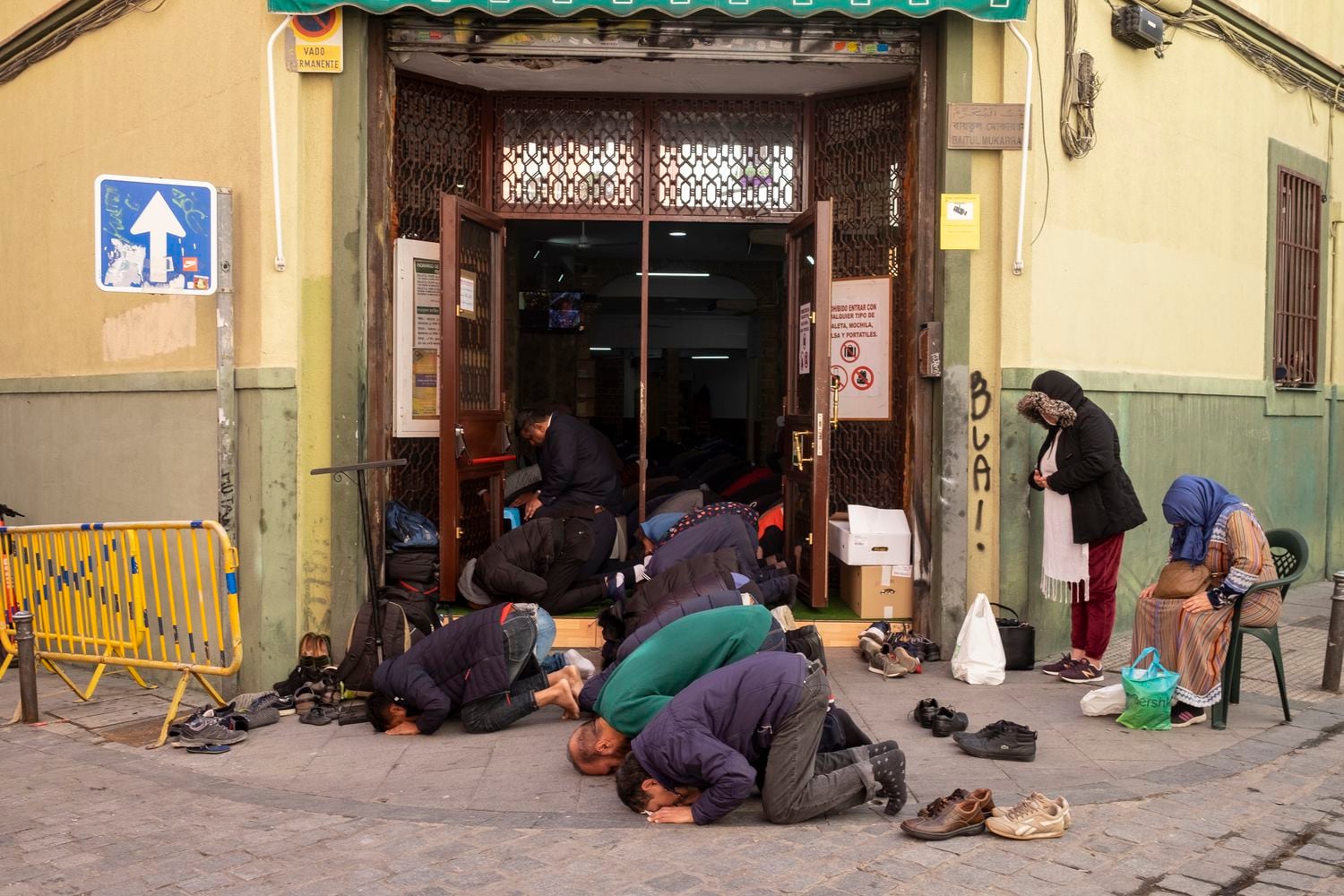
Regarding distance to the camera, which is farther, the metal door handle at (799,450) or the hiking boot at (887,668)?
the metal door handle at (799,450)

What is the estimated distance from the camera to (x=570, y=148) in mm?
8695

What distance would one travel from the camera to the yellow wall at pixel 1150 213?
7.62 meters

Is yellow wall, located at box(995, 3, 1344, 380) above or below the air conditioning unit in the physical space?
below

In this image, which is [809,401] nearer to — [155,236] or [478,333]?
[478,333]

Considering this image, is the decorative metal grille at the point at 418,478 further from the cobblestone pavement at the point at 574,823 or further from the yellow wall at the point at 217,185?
the cobblestone pavement at the point at 574,823

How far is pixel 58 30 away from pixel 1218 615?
8461 mm

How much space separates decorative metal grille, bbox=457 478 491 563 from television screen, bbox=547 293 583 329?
6.93m

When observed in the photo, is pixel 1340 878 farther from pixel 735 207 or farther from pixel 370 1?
pixel 370 1

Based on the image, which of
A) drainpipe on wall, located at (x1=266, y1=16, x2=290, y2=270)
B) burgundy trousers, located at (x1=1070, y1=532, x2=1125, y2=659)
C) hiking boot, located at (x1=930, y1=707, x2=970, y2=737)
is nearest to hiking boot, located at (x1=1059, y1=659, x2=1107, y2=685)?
burgundy trousers, located at (x1=1070, y1=532, x2=1125, y2=659)

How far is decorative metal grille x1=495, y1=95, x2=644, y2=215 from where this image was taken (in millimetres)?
8672

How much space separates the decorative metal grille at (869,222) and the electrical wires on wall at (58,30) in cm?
452

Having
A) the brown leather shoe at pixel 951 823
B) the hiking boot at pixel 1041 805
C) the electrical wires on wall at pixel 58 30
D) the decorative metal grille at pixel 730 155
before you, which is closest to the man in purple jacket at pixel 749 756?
the brown leather shoe at pixel 951 823

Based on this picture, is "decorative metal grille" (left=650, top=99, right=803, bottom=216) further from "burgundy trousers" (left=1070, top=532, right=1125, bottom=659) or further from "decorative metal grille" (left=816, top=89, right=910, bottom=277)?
"burgundy trousers" (left=1070, top=532, right=1125, bottom=659)

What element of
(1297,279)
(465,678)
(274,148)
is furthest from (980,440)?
(1297,279)
